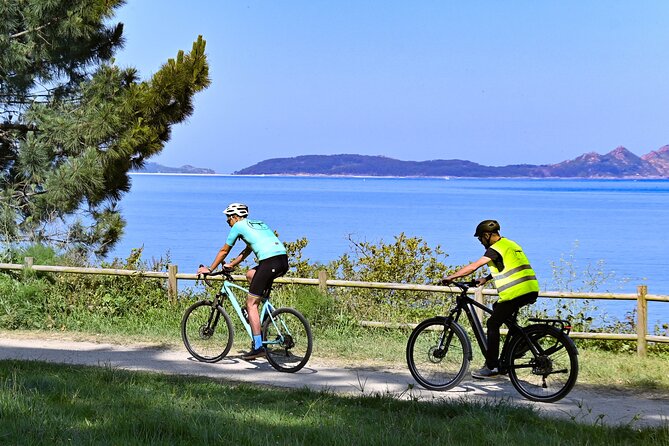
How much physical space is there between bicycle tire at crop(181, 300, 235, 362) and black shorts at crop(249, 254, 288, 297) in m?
0.91

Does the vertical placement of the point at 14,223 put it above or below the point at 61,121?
below

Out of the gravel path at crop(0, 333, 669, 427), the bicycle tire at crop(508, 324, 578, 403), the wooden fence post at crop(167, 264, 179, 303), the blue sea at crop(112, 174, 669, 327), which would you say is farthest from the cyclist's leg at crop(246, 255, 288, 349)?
the blue sea at crop(112, 174, 669, 327)

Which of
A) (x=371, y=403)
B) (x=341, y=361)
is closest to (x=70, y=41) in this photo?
(x=341, y=361)

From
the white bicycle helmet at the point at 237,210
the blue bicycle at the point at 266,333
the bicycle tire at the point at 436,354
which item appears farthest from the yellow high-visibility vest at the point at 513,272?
the white bicycle helmet at the point at 237,210

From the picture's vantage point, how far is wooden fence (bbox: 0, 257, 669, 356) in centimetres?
1198

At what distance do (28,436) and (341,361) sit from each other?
5610 mm

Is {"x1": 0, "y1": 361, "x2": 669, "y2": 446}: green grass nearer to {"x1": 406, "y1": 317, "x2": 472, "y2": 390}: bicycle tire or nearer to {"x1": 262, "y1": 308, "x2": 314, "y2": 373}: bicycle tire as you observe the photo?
{"x1": 406, "y1": 317, "x2": 472, "y2": 390}: bicycle tire

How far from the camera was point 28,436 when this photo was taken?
6.38m

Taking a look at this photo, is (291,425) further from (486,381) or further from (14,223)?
(14,223)

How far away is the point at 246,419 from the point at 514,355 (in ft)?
10.4

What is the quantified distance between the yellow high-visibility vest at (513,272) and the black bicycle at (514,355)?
1.07 feet

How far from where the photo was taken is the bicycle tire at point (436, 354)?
957 centimetres

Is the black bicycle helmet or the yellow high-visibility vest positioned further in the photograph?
the black bicycle helmet

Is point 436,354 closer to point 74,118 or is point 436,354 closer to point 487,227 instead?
point 487,227
